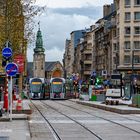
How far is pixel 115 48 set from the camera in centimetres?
12169

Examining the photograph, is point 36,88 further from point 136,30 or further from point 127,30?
point 136,30

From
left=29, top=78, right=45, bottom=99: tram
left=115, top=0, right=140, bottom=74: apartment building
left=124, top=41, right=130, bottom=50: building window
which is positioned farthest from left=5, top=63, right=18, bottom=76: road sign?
left=124, top=41, right=130, bottom=50: building window

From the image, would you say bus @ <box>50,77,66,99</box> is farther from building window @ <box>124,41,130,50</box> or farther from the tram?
building window @ <box>124,41,130,50</box>

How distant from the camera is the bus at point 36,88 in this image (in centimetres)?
9744

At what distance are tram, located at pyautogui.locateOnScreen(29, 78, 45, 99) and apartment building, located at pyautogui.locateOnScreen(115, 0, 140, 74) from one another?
65.3ft

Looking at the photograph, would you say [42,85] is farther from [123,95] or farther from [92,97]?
[123,95]

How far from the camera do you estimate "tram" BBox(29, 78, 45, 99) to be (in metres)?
97.4

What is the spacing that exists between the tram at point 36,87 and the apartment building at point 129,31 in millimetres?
19893

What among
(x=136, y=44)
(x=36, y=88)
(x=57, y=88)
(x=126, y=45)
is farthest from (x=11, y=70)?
(x=136, y=44)

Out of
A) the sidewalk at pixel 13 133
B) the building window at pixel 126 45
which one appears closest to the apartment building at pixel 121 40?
the building window at pixel 126 45

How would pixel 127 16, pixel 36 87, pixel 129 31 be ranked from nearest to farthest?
pixel 36 87 < pixel 127 16 < pixel 129 31

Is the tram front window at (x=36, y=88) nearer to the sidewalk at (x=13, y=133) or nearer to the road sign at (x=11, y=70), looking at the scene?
the road sign at (x=11, y=70)

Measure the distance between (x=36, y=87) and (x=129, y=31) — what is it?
25.6 metres

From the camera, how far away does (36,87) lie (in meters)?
97.6
